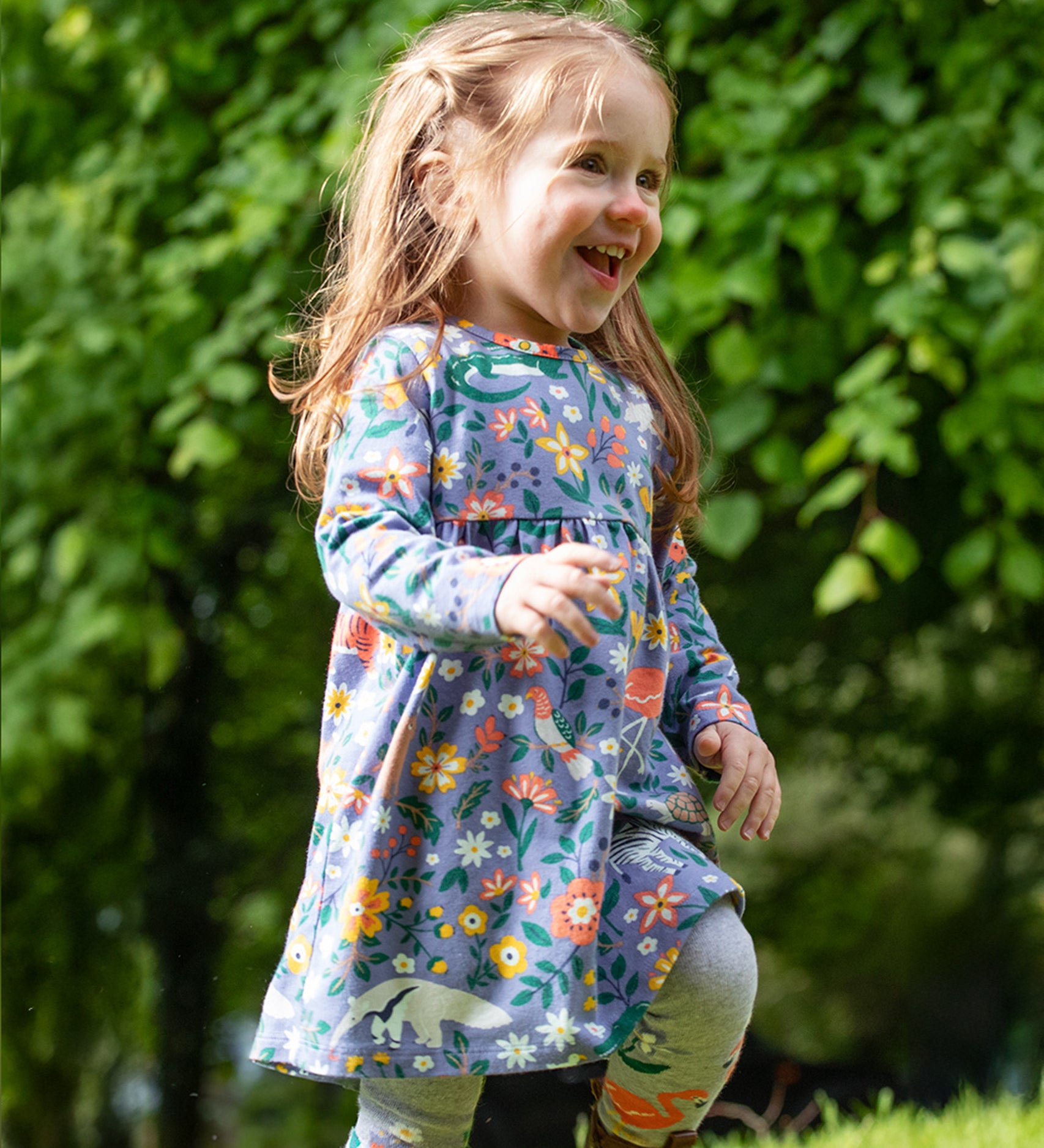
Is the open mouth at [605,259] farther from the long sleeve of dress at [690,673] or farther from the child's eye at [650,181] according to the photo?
the long sleeve of dress at [690,673]

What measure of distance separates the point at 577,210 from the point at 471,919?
0.57 meters

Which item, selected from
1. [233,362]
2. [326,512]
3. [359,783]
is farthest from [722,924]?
[233,362]

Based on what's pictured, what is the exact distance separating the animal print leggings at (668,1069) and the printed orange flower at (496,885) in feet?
0.53

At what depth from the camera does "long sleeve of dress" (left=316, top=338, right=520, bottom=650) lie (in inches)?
35.7

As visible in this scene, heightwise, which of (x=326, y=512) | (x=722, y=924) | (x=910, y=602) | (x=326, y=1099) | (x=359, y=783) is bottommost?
(x=326, y=1099)

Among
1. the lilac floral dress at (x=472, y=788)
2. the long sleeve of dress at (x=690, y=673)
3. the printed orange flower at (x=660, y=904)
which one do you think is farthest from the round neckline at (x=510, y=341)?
the printed orange flower at (x=660, y=904)

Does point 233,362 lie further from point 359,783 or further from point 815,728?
point 359,783

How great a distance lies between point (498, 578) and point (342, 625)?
1.07 feet

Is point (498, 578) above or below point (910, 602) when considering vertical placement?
above

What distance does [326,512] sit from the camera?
1059mm

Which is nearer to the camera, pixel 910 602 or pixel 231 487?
pixel 910 602

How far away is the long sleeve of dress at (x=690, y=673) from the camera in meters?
1.23

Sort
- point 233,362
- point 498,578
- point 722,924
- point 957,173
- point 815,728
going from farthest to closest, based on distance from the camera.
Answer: point 815,728 < point 233,362 < point 957,173 < point 722,924 < point 498,578

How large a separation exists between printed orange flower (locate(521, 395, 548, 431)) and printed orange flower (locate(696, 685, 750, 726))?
302mm
